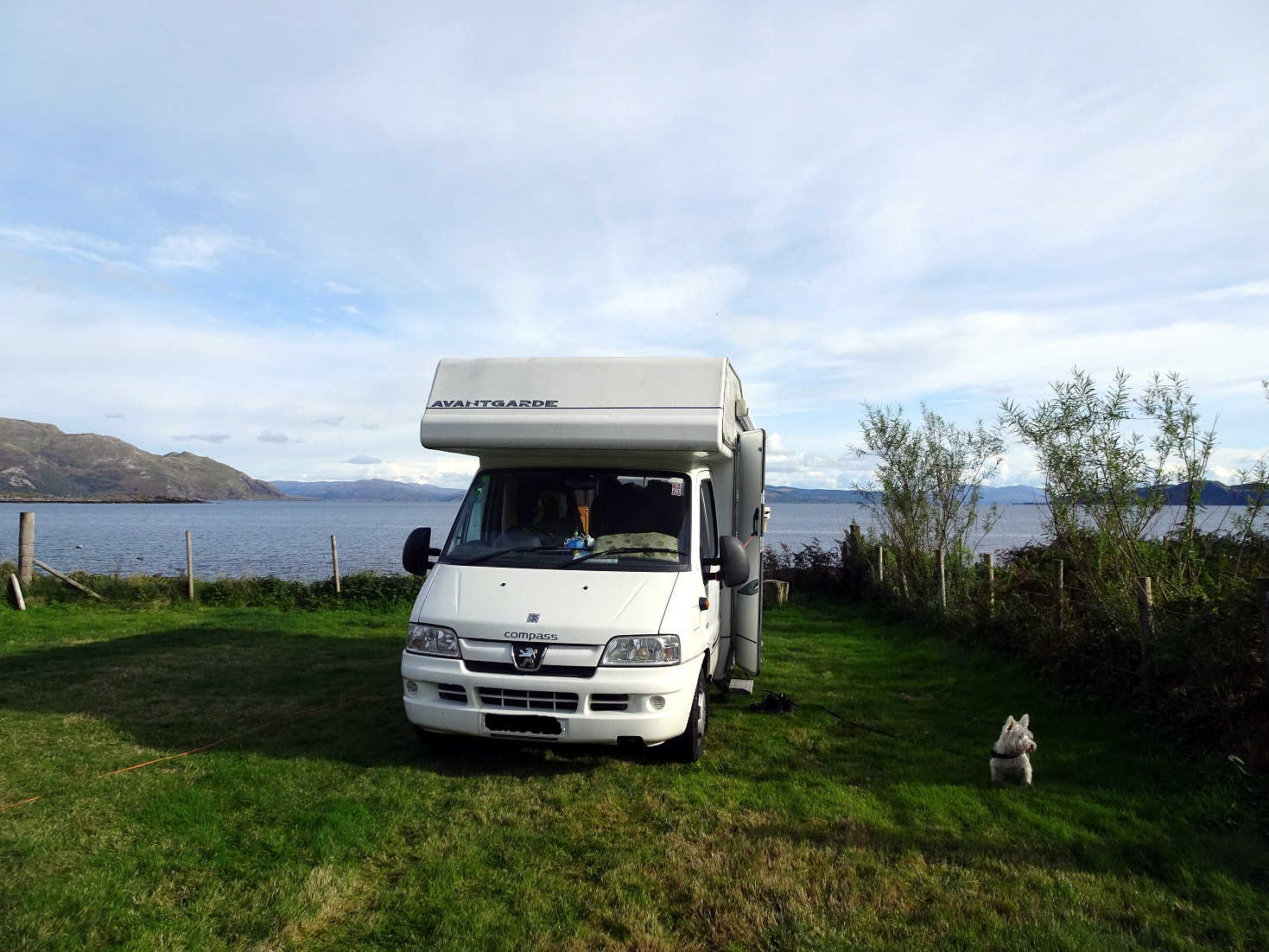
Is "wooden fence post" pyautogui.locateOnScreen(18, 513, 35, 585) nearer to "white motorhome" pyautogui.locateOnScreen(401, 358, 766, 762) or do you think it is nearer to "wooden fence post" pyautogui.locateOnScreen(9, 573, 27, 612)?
"wooden fence post" pyautogui.locateOnScreen(9, 573, 27, 612)

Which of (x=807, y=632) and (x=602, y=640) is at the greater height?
(x=602, y=640)

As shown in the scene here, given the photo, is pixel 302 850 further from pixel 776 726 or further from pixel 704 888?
pixel 776 726

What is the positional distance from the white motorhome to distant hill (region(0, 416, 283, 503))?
162m

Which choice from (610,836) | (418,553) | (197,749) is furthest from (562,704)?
(197,749)

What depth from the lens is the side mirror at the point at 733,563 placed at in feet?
20.5

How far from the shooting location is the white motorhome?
5504mm

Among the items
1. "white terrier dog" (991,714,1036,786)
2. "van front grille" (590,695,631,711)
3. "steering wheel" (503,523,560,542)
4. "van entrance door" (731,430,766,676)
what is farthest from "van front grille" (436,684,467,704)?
"white terrier dog" (991,714,1036,786)

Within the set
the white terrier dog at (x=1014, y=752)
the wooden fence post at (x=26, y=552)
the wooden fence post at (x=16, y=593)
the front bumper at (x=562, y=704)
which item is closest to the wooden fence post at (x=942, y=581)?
the white terrier dog at (x=1014, y=752)

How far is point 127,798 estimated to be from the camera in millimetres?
5258

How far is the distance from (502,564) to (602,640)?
3.73 ft

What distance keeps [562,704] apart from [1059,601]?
224 inches

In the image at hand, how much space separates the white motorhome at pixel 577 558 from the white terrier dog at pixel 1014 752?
6.83 feet

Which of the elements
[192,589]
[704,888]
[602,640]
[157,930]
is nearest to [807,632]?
[602,640]

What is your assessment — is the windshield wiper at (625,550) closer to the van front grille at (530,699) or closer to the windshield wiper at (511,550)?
the windshield wiper at (511,550)
